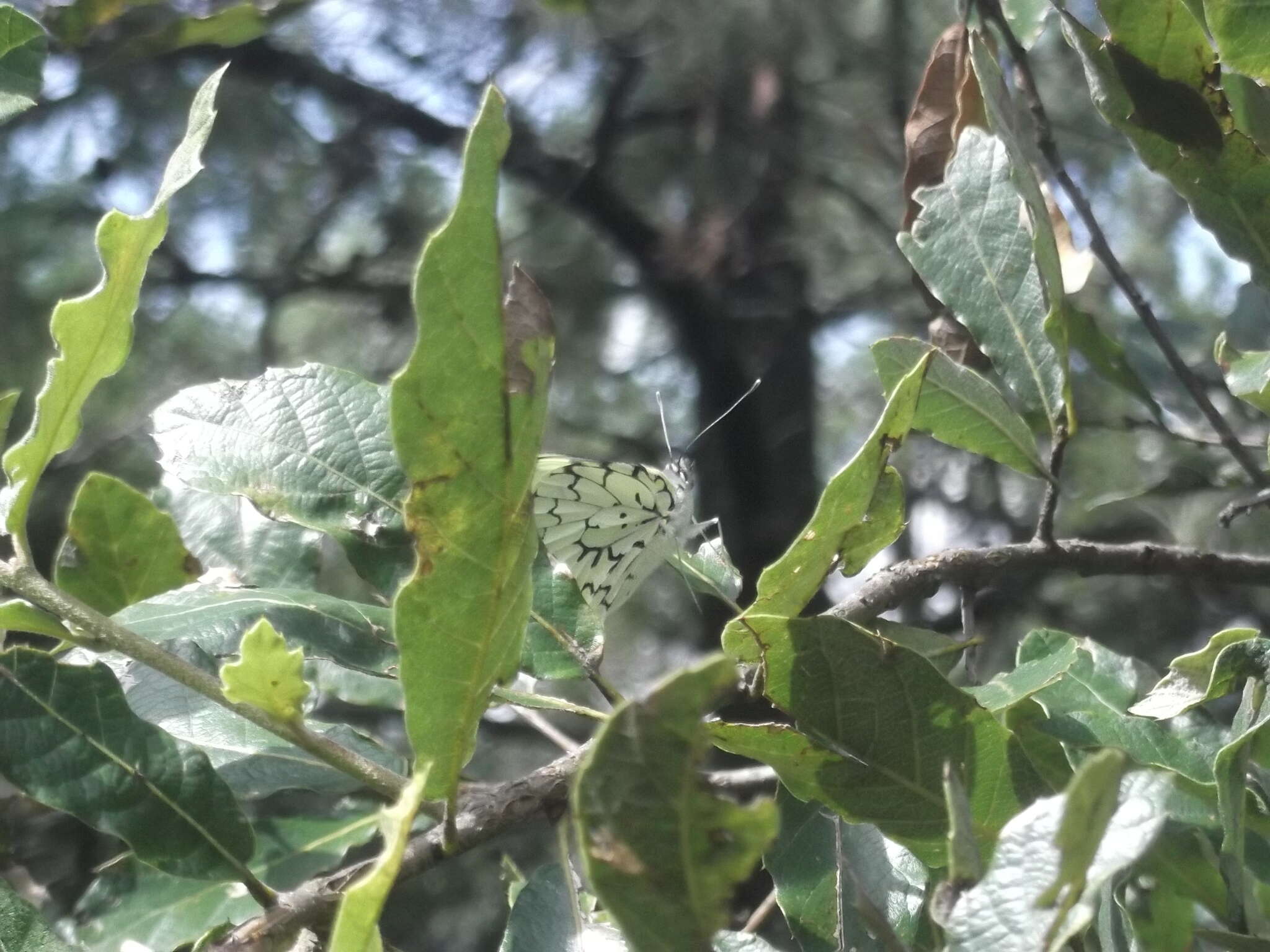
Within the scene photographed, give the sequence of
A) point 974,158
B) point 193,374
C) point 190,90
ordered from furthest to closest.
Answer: point 193,374
point 190,90
point 974,158

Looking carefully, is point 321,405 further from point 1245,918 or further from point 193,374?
point 193,374

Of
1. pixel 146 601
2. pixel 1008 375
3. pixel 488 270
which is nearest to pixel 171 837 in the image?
pixel 146 601

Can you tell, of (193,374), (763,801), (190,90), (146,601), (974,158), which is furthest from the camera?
(193,374)

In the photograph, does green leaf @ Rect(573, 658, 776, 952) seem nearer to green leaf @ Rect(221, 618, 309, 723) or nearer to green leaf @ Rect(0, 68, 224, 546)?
green leaf @ Rect(221, 618, 309, 723)

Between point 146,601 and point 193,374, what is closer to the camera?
point 146,601

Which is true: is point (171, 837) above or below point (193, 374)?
above

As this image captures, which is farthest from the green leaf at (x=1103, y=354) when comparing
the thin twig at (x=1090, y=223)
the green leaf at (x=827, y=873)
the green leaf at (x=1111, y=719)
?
the green leaf at (x=827, y=873)

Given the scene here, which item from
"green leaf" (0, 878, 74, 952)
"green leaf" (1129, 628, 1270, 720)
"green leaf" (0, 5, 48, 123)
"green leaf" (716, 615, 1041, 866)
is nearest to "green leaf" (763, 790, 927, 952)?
"green leaf" (716, 615, 1041, 866)
